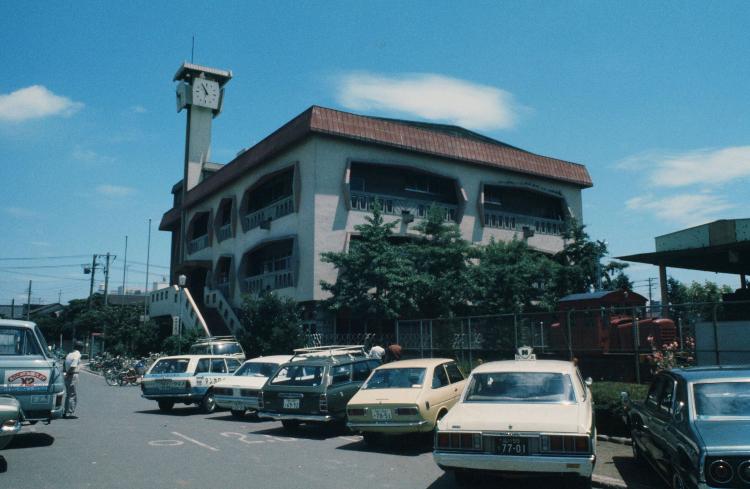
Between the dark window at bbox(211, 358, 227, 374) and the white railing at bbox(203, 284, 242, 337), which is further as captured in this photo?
the white railing at bbox(203, 284, 242, 337)

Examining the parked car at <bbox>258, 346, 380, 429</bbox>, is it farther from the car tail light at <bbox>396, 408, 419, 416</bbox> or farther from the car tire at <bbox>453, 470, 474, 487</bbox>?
the car tire at <bbox>453, 470, 474, 487</bbox>

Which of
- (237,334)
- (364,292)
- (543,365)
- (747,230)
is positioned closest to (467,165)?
(364,292)

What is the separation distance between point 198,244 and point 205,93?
1057 centimetres

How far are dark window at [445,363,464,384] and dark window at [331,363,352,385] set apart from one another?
7.20 ft

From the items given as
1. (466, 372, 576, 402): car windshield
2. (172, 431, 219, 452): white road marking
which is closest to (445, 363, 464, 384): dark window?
(466, 372, 576, 402): car windshield

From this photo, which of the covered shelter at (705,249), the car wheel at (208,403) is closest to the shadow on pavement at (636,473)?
the covered shelter at (705,249)

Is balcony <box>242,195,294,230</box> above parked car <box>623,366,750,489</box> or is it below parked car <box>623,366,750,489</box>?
above

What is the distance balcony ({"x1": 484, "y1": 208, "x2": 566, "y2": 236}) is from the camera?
3216 cm

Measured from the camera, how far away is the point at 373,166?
29.4 m

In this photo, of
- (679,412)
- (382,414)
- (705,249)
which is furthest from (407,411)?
→ (705,249)

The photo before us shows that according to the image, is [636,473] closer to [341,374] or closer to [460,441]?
[460,441]

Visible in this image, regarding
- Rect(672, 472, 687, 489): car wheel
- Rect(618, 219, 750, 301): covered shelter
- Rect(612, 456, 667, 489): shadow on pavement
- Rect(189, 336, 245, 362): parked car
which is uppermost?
Rect(618, 219, 750, 301): covered shelter

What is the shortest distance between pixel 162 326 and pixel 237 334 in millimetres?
14825

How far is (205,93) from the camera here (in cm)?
4256
